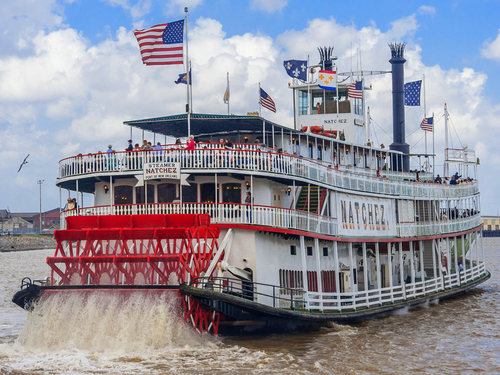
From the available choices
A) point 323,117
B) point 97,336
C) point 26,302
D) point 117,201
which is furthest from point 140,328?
point 323,117

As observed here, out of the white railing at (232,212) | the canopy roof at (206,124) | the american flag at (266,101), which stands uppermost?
the american flag at (266,101)

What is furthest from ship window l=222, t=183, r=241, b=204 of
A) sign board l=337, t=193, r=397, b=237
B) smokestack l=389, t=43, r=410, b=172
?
smokestack l=389, t=43, r=410, b=172

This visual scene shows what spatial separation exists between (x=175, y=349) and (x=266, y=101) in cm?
1034

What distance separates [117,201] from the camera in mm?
20328

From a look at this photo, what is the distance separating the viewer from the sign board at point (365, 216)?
2147 centimetres

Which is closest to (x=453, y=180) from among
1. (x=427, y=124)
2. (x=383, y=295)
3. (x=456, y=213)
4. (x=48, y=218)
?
(x=456, y=213)

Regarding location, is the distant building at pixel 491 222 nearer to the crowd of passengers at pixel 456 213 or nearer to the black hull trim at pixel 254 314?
the crowd of passengers at pixel 456 213

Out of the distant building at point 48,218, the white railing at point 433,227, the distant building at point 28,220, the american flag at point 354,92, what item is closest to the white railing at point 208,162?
the white railing at point 433,227

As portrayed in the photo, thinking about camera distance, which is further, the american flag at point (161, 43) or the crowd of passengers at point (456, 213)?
the crowd of passengers at point (456, 213)

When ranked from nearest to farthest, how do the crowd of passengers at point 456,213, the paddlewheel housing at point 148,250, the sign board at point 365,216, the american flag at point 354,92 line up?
the paddlewheel housing at point 148,250, the sign board at point 365,216, the crowd of passengers at point 456,213, the american flag at point 354,92

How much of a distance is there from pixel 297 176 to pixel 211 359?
6.19 meters

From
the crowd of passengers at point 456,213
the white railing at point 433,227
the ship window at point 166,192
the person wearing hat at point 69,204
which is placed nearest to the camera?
the ship window at point 166,192

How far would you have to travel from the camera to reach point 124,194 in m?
20.2

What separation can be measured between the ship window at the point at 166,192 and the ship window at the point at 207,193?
2.69 ft
